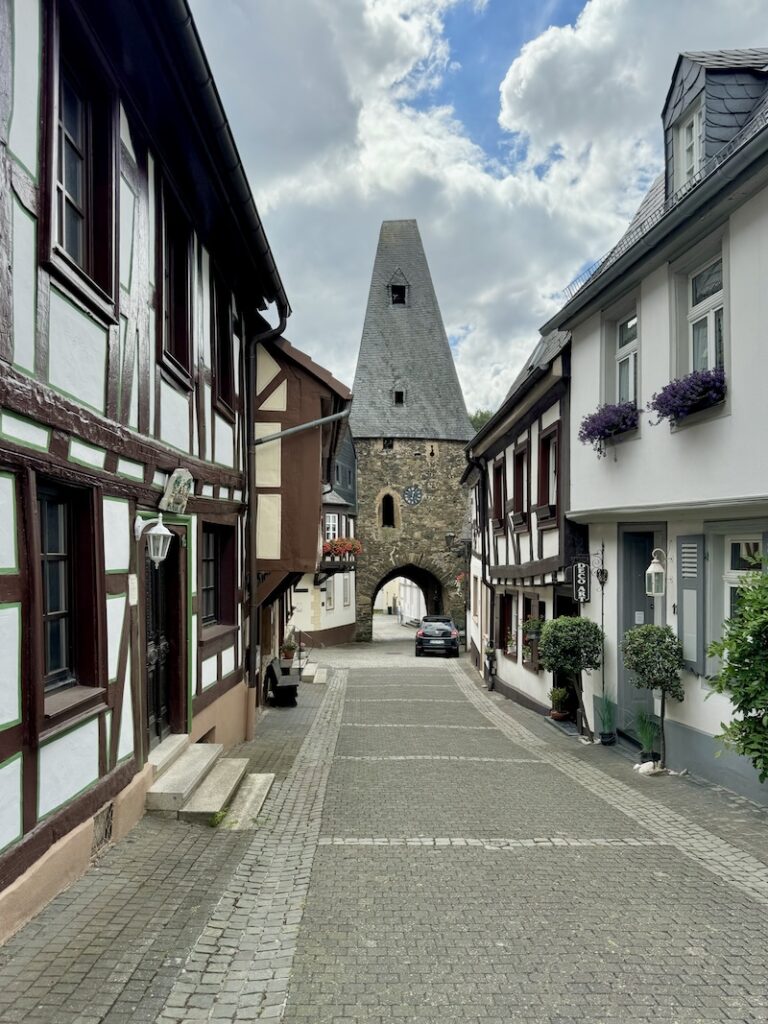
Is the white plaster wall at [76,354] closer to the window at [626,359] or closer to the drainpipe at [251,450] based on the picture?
the drainpipe at [251,450]

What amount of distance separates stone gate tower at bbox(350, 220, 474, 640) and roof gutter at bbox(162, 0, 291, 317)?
27433mm

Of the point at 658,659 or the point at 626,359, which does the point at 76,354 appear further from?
the point at 626,359

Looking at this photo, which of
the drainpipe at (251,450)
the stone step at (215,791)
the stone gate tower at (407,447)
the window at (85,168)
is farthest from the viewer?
the stone gate tower at (407,447)

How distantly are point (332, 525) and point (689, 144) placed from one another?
2627 centimetres

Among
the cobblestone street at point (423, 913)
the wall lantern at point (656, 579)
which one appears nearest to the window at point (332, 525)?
the wall lantern at point (656, 579)

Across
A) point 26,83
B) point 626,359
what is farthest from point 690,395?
point 26,83

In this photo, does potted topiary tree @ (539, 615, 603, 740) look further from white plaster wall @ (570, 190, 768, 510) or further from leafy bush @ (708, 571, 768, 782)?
leafy bush @ (708, 571, 768, 782)

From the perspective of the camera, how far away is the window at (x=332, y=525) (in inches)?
1318

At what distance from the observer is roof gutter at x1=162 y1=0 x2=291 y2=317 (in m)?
4.89

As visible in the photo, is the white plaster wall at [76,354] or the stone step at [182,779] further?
the stone step at [182,779]

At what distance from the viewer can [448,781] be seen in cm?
758

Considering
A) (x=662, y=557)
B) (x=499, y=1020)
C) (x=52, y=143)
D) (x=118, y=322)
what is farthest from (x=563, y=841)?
(x=52, y=143)

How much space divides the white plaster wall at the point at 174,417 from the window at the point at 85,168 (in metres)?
1.43

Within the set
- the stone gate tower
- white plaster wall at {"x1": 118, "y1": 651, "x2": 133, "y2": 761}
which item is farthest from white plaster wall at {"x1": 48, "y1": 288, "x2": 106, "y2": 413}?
the stone gate tower
